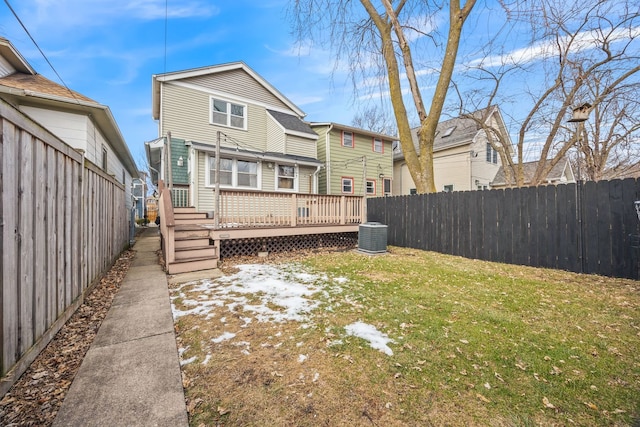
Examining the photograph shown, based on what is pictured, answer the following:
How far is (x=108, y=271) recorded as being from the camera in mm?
5043

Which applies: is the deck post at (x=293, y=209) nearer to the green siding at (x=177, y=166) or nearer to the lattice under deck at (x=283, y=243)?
the lattice under deck at (x=283, y=243)

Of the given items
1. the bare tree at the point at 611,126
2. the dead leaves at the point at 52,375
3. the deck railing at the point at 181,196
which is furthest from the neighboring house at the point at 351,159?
the dead leaves at the point at 52,375

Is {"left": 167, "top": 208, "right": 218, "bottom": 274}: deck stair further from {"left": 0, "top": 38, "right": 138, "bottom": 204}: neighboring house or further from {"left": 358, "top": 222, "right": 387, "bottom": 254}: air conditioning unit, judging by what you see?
{"left": 358, "top": 222, "right": 387, "bottom": 254}: air conditioning unit

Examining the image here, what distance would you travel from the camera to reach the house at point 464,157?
1647 cm

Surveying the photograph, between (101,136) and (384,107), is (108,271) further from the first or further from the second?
(384,107)

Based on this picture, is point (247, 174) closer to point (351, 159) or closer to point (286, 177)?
point (286, 177)

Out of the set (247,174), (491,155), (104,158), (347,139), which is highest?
(347,139)

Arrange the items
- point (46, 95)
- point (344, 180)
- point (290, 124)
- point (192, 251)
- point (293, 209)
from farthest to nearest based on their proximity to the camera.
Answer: point (344, 180) < point (290, 124) < point (293, 209) < point (46, 95) < point (192, 251)

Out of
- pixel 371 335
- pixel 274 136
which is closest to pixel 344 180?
pixel 274 136

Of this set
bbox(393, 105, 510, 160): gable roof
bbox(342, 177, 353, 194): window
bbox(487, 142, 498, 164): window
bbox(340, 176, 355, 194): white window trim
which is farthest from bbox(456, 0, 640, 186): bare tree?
bbox(342, 177, 353, 194): window

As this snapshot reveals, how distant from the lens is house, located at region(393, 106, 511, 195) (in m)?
16.5

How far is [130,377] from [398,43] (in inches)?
437

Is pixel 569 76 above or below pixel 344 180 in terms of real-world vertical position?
above

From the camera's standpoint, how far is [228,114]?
11344 mm
